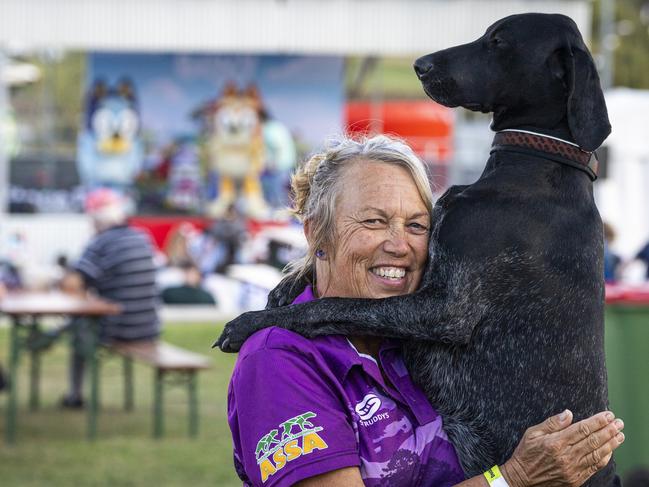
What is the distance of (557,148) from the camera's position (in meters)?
2.50

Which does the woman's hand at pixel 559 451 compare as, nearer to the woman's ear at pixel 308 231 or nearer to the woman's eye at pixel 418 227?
the woman's eye at pixel 418 227

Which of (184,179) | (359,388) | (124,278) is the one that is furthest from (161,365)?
(184,179)

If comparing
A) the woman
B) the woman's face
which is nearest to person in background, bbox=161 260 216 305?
the woman

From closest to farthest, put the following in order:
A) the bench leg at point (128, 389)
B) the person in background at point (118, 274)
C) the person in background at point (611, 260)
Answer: the person in background at point (118, 274) → the bench leg at point (128, 389) → the person in background at point (611, 260)

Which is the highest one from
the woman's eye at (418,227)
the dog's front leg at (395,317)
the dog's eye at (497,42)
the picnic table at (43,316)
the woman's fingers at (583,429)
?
the dog's eye at (497,42)

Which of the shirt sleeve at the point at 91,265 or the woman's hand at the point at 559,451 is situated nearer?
the woman's hand at the point at 559,451

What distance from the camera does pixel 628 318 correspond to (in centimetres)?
557

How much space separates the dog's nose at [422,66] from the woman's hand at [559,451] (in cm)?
84

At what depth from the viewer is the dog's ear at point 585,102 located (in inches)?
97.1

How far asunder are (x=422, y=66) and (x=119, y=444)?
6.59 m

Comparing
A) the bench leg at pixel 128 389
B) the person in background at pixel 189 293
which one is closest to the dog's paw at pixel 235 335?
the bench leg at pixel 128 389

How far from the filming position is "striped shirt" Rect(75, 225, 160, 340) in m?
9.47

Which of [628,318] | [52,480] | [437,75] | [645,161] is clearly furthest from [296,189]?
[645,161]

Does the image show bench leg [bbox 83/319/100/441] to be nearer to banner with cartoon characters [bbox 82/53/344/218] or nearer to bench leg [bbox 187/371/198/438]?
bench leg [bbox 187/371/198/438]
